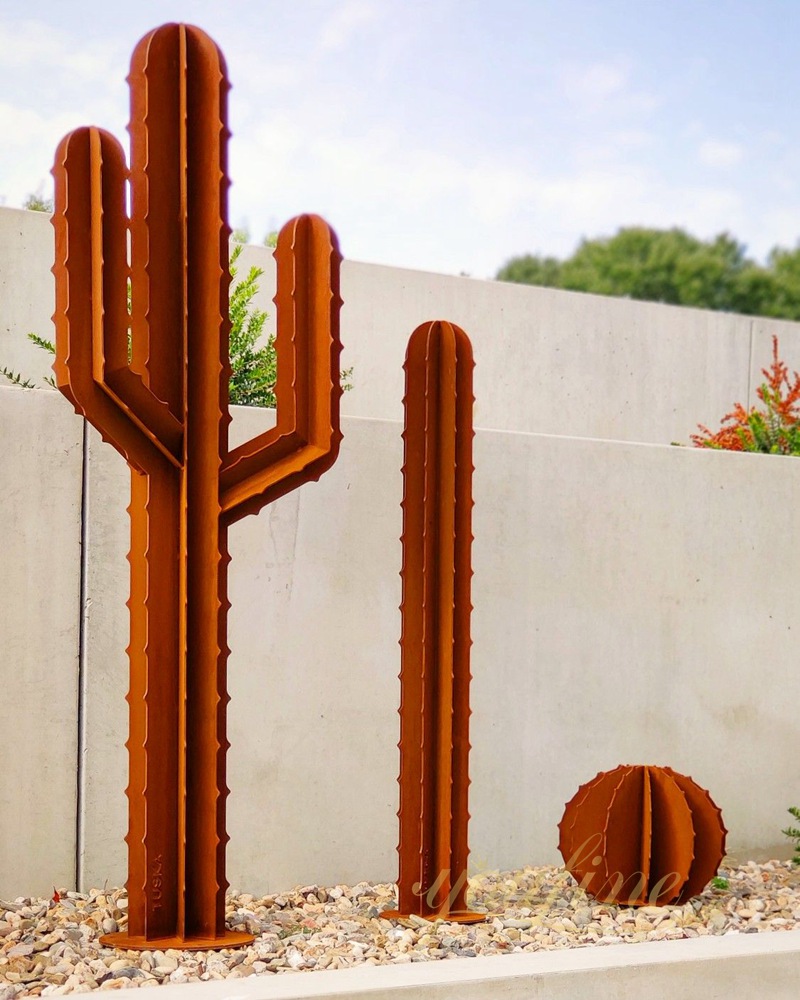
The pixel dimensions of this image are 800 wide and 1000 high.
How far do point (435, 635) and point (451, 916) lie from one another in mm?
868

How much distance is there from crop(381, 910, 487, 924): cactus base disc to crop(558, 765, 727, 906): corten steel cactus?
55cm

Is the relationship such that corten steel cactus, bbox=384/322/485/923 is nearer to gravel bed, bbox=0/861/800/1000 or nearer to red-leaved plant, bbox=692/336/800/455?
gravel bed, bbox=0/861/800/1000

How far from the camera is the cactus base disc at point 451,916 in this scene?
3779 mm

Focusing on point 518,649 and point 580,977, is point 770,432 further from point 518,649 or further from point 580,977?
Answer: point 580,977

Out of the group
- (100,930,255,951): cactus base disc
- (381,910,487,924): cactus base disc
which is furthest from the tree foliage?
(100,930,255,951): cactus base disc

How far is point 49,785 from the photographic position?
13.0ft

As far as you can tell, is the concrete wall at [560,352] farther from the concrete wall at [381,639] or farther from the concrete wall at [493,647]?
the concrete wall at [493,647]

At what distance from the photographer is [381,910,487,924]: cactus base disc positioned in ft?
12.4

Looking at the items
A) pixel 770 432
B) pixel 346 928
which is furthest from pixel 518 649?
pixel 770 432

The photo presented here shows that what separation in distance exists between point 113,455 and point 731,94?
33.9m

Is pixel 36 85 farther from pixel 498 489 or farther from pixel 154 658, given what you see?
pixel 154 658

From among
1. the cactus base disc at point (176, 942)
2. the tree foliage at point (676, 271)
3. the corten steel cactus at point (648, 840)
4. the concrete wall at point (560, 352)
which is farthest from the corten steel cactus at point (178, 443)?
the tree foliage at point (676, 271)

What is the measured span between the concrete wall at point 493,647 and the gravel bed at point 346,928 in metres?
0.19

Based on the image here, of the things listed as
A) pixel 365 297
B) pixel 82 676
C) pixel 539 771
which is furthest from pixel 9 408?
pixel 365 297
